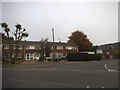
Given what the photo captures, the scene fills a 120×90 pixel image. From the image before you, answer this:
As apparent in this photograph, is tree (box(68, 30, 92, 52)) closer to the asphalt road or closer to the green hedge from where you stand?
the green hedge

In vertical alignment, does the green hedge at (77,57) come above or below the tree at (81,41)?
below

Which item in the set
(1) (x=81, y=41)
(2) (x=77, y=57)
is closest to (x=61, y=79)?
(2) (x=77, y=57)

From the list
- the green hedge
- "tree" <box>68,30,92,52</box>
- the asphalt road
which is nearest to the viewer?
the asphalt road

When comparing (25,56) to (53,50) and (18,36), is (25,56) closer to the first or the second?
(53,50)

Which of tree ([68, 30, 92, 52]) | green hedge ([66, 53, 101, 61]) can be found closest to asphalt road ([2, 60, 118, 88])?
green hedge ([66, 53, 101, 61])

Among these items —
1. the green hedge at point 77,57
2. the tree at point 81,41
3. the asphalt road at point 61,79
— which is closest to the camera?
the asphalt road at point 61,79

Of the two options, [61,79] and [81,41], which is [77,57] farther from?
[61,79]

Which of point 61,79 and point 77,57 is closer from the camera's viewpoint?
point 61,79

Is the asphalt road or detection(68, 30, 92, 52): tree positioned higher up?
detection(68, 30, 92, 52): tree

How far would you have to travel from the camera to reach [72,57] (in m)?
50.1

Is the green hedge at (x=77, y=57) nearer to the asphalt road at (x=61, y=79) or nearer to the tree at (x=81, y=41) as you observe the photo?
the tree at (x=81, y=41)

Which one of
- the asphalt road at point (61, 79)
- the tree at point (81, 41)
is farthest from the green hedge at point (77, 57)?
the asphalt road at point (61, 79)

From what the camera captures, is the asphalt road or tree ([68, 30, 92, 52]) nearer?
the asphalt road

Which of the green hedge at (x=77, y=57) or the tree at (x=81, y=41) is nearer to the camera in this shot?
the green hedge at (x=77, y=57)
